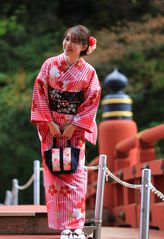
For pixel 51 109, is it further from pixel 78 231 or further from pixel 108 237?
Answer: pixel 108 237

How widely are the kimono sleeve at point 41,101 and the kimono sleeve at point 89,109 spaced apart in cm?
18

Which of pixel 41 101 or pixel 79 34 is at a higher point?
pixel 79 34

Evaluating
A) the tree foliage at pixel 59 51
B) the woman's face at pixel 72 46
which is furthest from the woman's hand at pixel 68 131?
the tree foliage at pixel 59 51

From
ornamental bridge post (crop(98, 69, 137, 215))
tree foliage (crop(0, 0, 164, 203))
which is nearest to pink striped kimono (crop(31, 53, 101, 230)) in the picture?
ornamental bridge post (crop(98, 69, 137, 215))

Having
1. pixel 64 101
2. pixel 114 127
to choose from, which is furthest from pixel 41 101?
pixel 114 127

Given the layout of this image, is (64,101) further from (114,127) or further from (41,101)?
(114,127)

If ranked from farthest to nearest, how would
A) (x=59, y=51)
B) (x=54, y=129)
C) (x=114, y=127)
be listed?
(x=59, y=51) → (x=114, y=127) → (x=54, y=129)

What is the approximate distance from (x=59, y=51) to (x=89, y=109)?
36.1 ft

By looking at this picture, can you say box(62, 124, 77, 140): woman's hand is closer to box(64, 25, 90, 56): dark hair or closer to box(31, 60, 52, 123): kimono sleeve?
box(31, 60, 52, 123): kimono sleeve

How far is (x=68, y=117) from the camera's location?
4664 mm

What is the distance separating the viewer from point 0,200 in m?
16.9

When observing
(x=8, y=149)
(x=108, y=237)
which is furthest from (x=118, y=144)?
(x=8, y=149)

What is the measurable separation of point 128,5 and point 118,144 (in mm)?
7213

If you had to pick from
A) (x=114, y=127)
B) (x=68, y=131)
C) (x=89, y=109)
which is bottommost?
(x=68, y=131)
